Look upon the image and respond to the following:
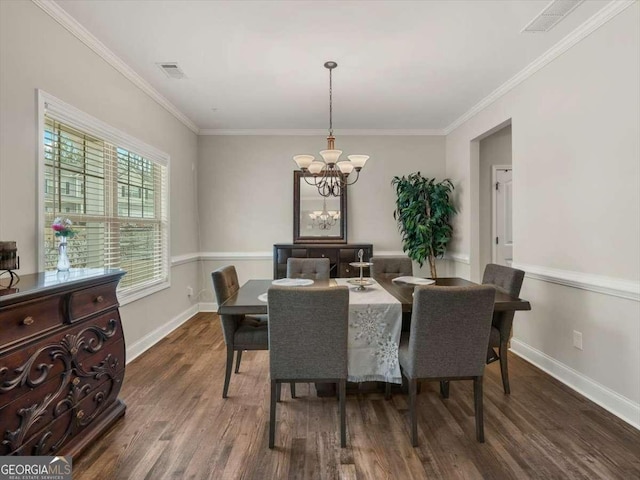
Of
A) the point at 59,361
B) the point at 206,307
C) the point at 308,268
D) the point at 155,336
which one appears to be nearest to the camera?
the point at 59,361

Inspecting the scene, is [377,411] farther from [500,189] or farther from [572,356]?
[500,189]

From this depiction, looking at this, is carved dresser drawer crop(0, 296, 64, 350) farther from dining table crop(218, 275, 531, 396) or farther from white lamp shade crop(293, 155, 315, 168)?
white lamp shade crop(293, 155, 315, 168)

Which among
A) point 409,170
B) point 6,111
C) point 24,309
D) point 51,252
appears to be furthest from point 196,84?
point 409,170

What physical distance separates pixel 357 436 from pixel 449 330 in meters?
0.84

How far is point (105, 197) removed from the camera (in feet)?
10.2

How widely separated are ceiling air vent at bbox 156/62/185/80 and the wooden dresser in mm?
1968

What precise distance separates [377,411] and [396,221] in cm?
330

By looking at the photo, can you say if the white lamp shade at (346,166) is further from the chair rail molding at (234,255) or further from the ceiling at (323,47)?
the chair rail molding at (234,255)

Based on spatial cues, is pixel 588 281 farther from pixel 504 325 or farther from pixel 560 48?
pixel 560 48

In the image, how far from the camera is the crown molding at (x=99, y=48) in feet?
7.73

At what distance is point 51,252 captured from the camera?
2434mm

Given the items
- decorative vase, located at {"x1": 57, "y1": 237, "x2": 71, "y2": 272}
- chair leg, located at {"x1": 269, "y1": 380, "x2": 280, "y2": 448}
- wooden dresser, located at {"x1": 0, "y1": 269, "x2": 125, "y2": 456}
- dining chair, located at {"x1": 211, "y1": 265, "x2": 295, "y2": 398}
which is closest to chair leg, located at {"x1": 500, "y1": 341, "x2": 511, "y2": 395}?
dining chair, located at {"x1": 211, "y1": 265, "x2": 295, "y2": 398}

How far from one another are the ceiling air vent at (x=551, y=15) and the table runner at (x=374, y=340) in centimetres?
218

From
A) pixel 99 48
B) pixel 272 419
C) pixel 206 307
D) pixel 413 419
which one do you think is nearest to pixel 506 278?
pixel 413 419
